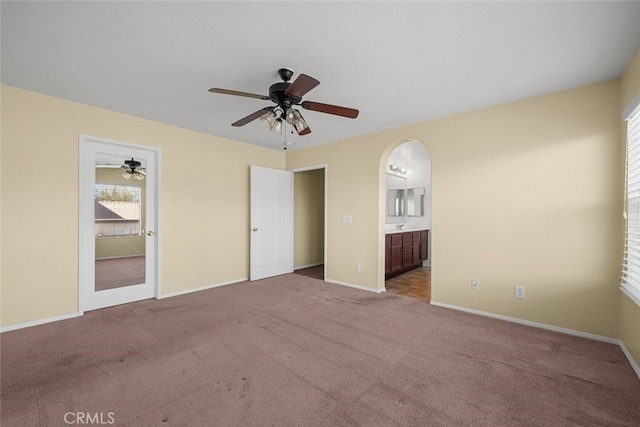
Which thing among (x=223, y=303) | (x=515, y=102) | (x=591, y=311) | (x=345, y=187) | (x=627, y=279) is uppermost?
(x=515, y=102)

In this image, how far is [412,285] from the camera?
460 cm

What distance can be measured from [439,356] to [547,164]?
2246 millimetres

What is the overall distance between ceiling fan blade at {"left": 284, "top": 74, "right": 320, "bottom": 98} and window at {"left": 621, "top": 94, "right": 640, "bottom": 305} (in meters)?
2.37

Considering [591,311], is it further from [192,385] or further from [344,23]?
[192,385]

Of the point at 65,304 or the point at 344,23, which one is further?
the point at 65,304

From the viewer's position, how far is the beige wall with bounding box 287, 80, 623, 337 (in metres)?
2.56

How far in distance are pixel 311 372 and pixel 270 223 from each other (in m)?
3.34

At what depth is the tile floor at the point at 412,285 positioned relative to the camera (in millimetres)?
4070

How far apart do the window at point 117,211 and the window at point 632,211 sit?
5.18 metres

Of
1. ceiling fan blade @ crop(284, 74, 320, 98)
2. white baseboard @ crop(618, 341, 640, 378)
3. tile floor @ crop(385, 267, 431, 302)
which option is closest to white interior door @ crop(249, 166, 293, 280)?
tile floor @ crop(385, 267, 431, 302)

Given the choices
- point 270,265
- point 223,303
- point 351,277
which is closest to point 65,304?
point 223,303

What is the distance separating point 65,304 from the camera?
3059 millimetres

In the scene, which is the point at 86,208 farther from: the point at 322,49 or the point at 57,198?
the point at 322,49

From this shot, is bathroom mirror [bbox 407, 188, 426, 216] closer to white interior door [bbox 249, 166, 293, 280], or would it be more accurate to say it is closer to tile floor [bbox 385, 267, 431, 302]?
tile floor [bbox 385, 267, 431, 302]
